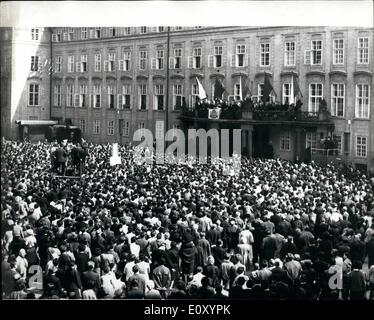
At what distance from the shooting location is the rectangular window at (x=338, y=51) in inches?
685

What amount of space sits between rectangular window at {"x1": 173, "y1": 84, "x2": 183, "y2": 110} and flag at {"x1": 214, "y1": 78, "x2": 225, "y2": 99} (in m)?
1.36

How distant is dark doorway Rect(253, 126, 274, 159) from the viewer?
1840cm

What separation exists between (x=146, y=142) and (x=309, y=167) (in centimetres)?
539

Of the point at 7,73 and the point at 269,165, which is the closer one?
the point at 7,73

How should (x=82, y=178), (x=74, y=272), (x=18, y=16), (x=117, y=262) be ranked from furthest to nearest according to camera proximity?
(x=82, y=178) → (x=18, y=16) → (x=117, y=262) → (x=74, y=272)

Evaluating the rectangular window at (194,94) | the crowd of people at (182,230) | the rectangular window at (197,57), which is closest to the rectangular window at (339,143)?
the crowd of people at (182,230)

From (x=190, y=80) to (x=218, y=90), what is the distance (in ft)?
3.83

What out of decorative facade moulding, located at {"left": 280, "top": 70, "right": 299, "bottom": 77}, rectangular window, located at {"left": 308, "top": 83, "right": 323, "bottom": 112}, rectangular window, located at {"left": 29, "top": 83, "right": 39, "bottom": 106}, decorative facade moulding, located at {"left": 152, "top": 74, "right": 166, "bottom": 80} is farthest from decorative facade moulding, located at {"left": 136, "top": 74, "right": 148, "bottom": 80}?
rectangular window, located at {"left": 308, "top": 83, "right": 323, "bottom": 112}

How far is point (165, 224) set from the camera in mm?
16562

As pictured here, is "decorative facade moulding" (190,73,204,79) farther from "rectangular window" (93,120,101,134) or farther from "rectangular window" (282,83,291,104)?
"rectangular window" (93,120,101,134)

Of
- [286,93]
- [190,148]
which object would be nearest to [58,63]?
[190,148]

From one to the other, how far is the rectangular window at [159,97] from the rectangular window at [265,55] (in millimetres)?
3493
